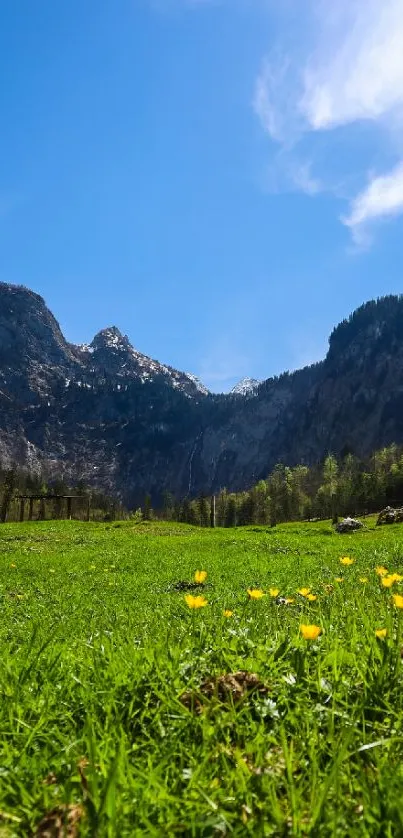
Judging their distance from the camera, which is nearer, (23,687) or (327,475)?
(23,687)

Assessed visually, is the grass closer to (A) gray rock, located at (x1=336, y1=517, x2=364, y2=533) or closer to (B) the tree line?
(A) gray rock, located at (x1=336, y1=517, x2=364, y2=533)

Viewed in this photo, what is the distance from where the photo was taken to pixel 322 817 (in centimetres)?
165

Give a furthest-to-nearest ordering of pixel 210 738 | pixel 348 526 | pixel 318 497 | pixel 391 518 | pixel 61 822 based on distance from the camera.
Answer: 1. pixel 318 497
2. pixel 391 518
3. pixel 348 526
4. pixel 210 738
5. pixel 61 822

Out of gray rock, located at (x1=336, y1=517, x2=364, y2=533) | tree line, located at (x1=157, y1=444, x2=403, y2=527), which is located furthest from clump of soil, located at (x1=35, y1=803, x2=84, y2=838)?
tree line, located at (x1=157, y1=444, x2=403, y2=527)

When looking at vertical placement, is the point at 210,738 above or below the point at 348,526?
below

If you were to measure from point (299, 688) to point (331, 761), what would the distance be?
647 mm

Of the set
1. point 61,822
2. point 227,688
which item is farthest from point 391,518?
point 61,822

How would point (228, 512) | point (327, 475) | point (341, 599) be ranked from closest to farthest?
point (341, 599)
point (327, 475)
point (228, 512)

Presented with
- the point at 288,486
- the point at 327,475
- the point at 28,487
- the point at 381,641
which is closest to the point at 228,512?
the point at 288,486

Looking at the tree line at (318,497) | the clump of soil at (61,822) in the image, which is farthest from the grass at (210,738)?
the tree line at (318,497)

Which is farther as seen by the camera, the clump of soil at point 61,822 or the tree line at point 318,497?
the tree line at point 318,497

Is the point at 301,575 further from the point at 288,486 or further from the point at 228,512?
the point at 228,512

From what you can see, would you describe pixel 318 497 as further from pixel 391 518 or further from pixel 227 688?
pixel 227 688

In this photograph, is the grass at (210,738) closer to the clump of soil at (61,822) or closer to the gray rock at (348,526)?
the clump of soil at (61,822)
